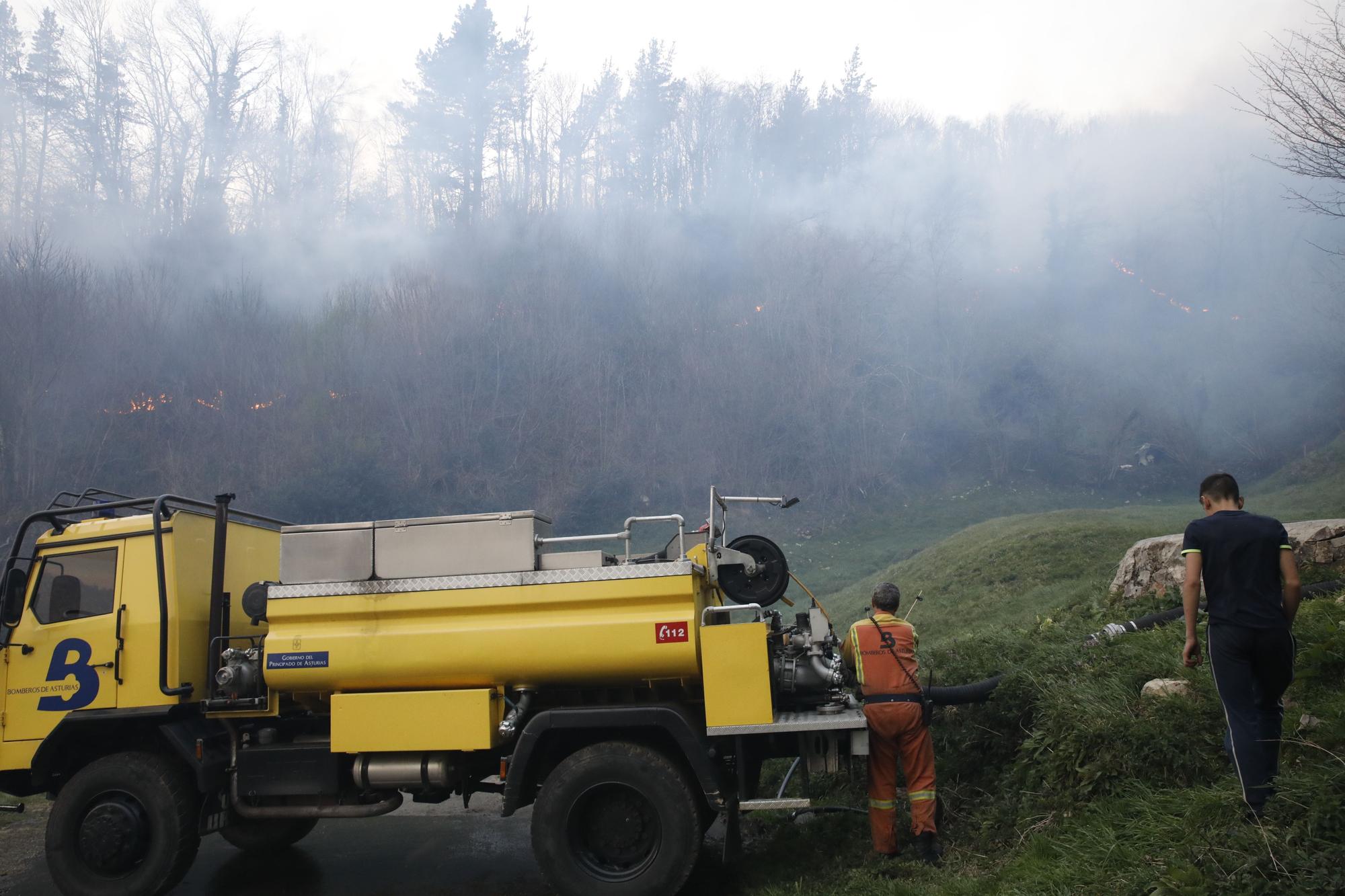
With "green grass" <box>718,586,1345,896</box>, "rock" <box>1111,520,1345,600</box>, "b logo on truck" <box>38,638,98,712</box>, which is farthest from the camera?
"rock" <box>1111,520,1345,600</box>

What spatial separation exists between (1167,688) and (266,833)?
7047 mm

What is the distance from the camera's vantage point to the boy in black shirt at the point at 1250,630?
405 centimetres

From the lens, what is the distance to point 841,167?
172ft

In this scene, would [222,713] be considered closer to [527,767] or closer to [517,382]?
[527,767]

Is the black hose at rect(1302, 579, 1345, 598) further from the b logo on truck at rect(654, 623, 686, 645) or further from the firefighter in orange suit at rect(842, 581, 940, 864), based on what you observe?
the b logo on truck at rect(654, 623, 686, 645)

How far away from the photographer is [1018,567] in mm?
14469

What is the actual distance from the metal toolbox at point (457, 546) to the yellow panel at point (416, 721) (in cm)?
78

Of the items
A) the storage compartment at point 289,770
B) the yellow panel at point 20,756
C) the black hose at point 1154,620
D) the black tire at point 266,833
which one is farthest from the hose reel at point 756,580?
the yellow panel at point 20,756

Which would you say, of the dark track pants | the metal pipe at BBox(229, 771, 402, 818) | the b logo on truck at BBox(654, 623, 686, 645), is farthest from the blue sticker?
the dark track pants

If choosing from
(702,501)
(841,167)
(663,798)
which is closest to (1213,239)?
(841,167)

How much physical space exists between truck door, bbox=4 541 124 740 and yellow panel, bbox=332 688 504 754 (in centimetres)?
180

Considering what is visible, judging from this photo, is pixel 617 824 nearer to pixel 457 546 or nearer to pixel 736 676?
pixel 736 676

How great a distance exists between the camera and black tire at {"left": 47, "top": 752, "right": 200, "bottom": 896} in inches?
224

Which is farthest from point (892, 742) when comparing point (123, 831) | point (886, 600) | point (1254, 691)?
point (123, 831)
